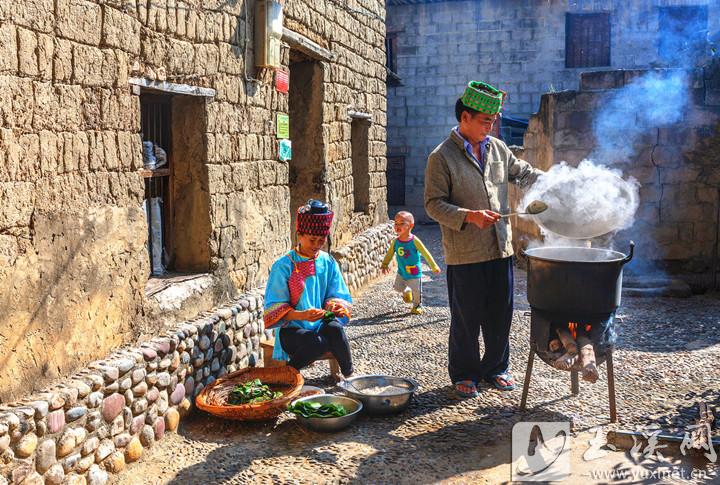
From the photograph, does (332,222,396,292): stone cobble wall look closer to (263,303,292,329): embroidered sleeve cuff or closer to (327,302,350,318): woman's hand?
(327,302,350,318): woman's hand

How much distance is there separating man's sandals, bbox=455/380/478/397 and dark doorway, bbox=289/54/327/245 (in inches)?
125

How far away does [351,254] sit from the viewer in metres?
8.27

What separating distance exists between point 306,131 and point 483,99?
3.28 m

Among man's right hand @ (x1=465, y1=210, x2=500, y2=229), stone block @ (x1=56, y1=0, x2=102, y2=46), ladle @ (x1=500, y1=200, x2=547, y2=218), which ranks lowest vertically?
man's right hand @ (x1=465, y1=210, x2=500, y2=229)

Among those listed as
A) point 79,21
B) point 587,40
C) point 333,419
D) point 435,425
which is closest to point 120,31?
point 79,21

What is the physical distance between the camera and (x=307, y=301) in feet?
15.3

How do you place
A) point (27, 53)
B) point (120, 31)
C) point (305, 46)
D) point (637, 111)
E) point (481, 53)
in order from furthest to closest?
point (481, 53) → point (637, 111) → point (305, 46) → point (120, 31) → point (27, 53)

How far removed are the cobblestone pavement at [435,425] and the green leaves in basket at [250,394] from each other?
0.17 m

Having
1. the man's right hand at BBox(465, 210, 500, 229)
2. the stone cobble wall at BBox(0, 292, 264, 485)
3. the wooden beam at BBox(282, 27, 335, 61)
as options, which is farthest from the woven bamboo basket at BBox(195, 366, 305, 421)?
the wooden beam at BBox(282, 27, 335, 61)

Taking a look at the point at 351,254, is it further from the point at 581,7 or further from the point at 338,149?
the point at 581,7

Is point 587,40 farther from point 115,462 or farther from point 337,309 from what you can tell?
point 115,462

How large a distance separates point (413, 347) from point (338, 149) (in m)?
2.85

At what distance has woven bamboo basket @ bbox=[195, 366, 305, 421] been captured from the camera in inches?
165

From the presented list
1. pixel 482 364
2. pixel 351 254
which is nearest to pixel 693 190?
pixel 351 254
